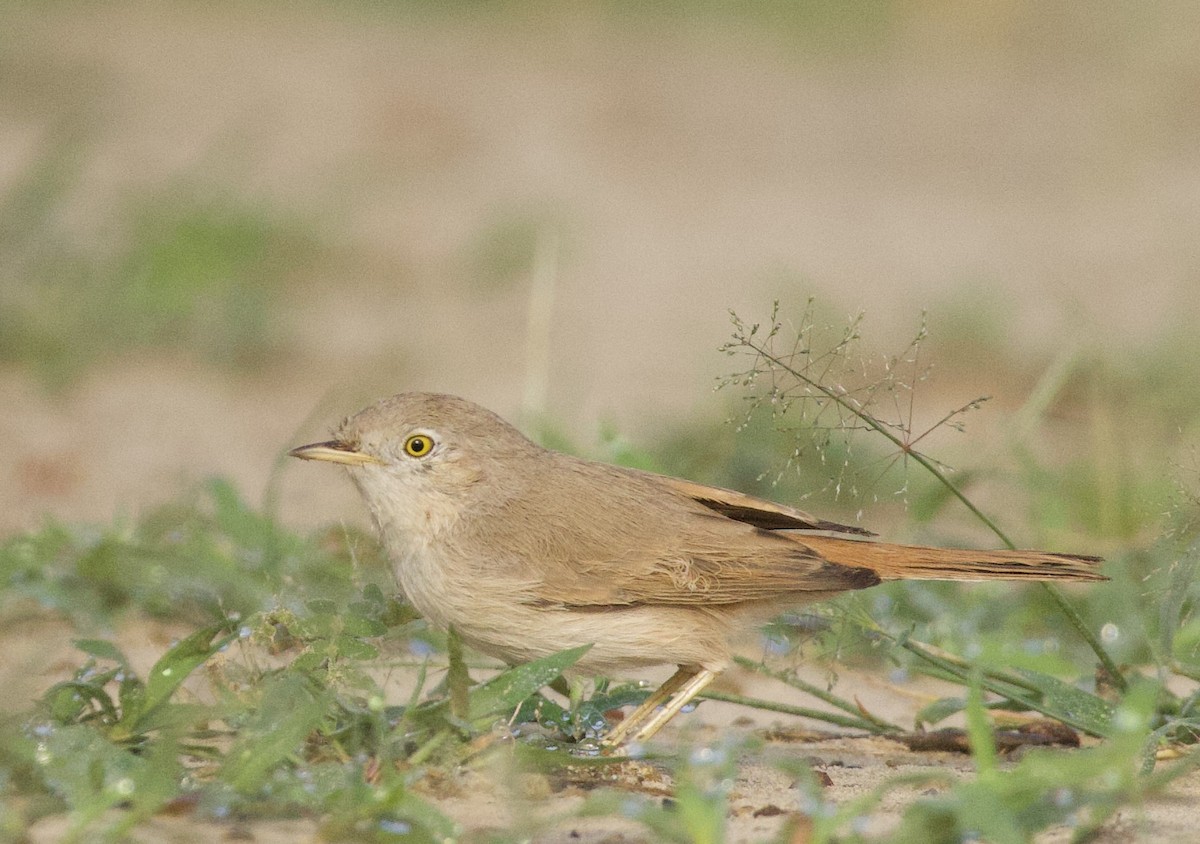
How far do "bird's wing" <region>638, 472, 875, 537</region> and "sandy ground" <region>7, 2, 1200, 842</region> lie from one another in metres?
0.61

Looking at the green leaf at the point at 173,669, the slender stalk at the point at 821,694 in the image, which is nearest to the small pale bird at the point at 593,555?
the slender stalk at the point at 821,694

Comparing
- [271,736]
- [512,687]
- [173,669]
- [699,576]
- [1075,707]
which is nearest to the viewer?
[271,736]

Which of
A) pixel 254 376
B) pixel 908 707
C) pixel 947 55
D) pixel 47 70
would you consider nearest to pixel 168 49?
pixel 47 70

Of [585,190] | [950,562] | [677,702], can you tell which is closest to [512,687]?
[677,702]

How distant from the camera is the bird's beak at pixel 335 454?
453cm

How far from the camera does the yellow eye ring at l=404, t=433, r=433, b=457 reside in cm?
458

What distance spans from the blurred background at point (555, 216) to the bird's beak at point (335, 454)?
108cm

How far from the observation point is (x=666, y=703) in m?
4.48

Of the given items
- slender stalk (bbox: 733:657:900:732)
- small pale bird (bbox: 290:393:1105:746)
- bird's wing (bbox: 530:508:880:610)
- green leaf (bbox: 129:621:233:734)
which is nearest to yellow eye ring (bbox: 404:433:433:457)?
small pale bird (bbox: 290:393:1105:746)

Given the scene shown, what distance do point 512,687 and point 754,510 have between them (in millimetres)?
1117

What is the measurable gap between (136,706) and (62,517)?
3.06m

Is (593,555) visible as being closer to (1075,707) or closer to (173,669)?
(173,669)

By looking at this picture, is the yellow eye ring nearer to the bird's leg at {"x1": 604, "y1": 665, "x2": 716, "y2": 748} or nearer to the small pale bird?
the small pale bird

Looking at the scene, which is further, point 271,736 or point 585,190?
point 585,190
